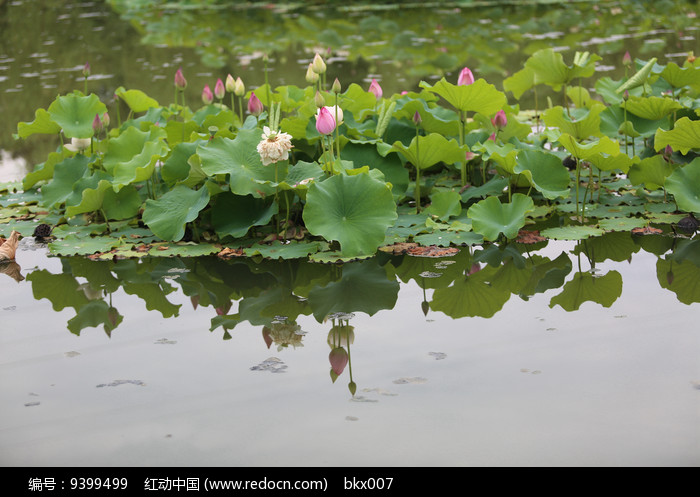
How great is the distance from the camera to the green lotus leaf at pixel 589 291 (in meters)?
2.79

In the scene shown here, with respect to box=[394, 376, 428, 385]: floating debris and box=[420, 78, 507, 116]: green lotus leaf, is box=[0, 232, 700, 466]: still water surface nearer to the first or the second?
box=[394, 376, 428, 385]: floating debris

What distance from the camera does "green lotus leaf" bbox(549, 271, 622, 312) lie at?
279cm

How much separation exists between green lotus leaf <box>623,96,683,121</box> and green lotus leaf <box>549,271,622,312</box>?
3.72 ft

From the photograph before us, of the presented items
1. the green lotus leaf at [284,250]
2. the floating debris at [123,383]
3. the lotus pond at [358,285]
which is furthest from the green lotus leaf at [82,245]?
the floating debris at [123,383]

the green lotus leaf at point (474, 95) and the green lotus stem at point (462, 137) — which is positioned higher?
the green lotus leaf at point (474, 95)

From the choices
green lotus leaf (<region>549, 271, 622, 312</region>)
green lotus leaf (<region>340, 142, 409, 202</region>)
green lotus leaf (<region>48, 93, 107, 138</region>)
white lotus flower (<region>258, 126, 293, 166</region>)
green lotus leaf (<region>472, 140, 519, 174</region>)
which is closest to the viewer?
green lotus leaf (<region>549, 271, 622, 312</region>)

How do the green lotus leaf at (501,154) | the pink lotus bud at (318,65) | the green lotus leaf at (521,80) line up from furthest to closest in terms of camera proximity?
the green lotus leaf at (521,80) → the green lotus leaf at (501,154) → the pink lotus bud at (318,65)

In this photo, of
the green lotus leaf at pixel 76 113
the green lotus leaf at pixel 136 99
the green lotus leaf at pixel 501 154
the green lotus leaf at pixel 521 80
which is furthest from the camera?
the green lotus leaf at pixel 521 80

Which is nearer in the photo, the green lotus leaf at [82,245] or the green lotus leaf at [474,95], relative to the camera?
the green lotus leaf at [82,245]

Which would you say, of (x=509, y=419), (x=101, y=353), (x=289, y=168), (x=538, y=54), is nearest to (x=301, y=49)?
(x=538, y=54)

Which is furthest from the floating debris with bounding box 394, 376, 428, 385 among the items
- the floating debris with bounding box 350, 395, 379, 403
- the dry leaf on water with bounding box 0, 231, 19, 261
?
the dry leaf on water with bounding box 0, 231, 19, 261

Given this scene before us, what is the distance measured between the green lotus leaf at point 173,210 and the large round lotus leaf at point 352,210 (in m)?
0.54

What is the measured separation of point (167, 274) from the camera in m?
3.24

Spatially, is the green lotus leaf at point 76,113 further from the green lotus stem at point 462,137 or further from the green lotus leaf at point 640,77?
the green lotus leaf at point 640,77
